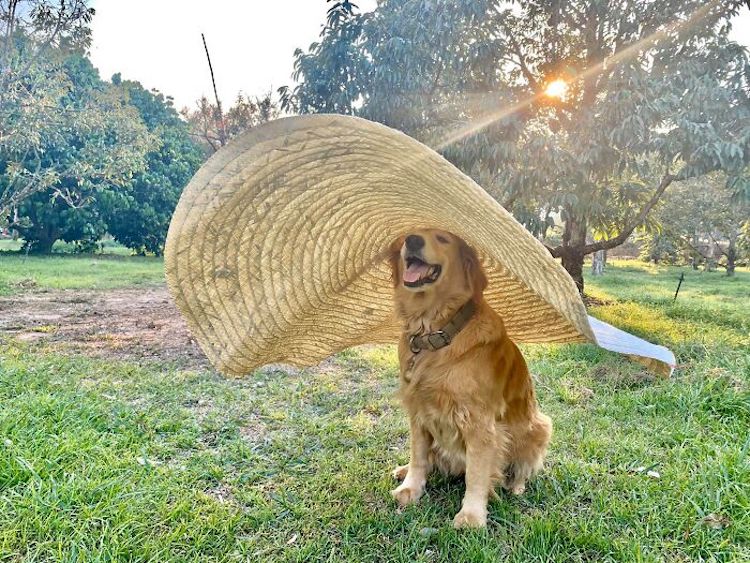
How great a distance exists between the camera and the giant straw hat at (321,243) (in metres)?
1.48

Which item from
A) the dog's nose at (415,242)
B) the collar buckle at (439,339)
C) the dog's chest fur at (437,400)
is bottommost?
the dog's chest fur at (437,400)

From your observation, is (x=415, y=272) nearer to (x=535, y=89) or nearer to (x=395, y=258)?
(x=395, y=258)

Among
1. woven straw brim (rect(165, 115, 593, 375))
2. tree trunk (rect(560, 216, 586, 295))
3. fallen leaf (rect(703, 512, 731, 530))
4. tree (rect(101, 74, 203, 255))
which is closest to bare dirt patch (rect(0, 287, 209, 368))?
woven straw brim (rect(165, 115, 593, 375))

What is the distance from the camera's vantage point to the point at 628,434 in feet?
9.91

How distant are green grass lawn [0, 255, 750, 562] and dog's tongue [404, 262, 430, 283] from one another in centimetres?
101

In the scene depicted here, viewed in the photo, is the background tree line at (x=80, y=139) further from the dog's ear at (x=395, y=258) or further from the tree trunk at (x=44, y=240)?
the dog's ear at (x=395, y=258)

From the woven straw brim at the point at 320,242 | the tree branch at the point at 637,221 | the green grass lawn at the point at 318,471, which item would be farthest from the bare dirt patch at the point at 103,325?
the tree branch at the point at 637,221

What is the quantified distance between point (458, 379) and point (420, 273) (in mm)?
470

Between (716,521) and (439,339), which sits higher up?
(439,339)

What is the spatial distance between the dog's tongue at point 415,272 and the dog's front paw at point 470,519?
0.98 m

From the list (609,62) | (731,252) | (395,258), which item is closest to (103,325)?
(395,258)

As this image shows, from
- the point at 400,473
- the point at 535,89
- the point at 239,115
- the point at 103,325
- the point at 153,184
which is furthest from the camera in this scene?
the point at 153,184

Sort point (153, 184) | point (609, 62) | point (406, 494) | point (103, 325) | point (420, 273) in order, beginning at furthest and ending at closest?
point (153, 184) → point (609, 62) → point (103, 325) → point (406, 494) → point (420, 273)

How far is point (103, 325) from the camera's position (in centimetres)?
595
